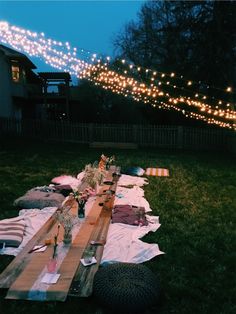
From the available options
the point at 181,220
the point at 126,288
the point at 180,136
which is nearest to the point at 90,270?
the point at 126,288

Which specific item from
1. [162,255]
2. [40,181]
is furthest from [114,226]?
[40,181]

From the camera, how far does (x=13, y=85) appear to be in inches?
944

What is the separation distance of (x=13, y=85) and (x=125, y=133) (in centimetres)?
890

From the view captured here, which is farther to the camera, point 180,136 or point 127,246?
point 180,136

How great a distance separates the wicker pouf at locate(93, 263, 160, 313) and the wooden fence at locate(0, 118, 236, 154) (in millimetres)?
17076

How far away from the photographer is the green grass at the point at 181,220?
412 centimetres

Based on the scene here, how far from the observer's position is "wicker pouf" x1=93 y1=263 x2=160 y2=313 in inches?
152

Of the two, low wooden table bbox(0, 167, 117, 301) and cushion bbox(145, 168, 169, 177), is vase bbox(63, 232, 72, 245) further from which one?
cushion bbox(145, 168, 169, 177)

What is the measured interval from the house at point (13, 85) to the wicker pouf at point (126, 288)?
68.0 feet

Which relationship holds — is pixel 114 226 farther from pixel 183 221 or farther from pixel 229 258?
pixel 229 258

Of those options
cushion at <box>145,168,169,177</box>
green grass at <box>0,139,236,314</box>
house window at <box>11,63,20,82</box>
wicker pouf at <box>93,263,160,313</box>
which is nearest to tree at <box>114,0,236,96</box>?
green grass at <box>0,139,236,314</box>

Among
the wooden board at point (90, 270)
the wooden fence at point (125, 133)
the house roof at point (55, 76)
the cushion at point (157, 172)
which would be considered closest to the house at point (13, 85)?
the house roof at point (55, 76)

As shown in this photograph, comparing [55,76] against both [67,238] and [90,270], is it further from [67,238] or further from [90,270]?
[90,270]

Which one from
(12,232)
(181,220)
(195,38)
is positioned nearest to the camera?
(12,232)
